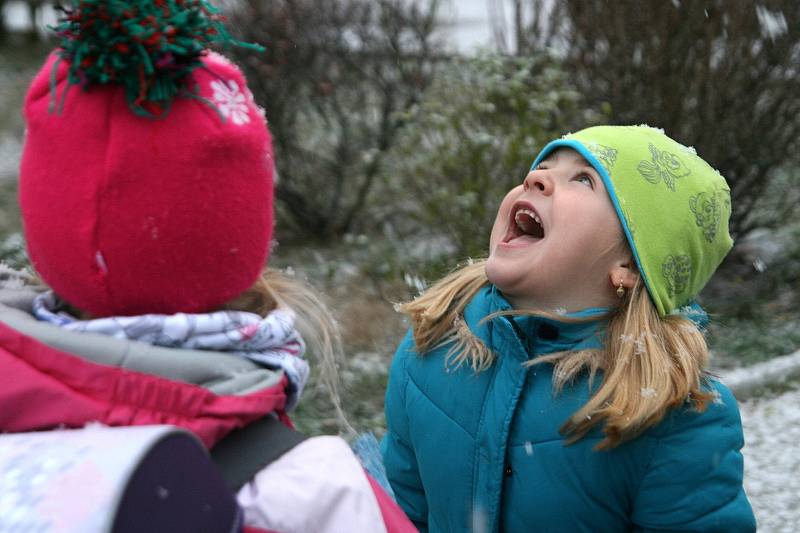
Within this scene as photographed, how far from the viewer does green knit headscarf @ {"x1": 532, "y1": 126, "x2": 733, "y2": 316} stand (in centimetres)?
197

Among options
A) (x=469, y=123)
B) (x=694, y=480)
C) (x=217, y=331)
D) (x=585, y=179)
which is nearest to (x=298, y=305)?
(x=217, y=331)

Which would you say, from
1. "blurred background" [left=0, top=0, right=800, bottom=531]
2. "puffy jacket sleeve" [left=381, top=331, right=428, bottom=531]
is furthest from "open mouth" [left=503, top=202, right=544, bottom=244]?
"blurred background" [left=0, top=0, right=800, bottom=531]

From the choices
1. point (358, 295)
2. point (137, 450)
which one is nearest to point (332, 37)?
point (358, 295)

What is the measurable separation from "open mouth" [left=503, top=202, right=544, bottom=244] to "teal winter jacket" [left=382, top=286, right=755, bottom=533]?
5.6 inches

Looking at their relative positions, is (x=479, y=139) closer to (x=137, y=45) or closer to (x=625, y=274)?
(x=625, y=274)

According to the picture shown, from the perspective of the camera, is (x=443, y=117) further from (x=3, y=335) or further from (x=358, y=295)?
(x=3, y=335)

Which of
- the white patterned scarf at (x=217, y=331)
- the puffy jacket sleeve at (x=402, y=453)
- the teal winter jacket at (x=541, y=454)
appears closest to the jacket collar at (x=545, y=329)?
the teal winter jacket at (x=541, y=454)

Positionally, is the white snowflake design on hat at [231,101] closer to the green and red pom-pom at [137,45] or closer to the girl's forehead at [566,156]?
the green and red pom-pom at [137,45]

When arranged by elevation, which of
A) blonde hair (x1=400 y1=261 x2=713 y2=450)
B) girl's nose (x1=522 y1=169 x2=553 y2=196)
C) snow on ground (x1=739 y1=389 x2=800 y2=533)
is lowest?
snow on ground (x1=739 y1=389 x2=800 y2=533)

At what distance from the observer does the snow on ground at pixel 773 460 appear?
11.8 ft

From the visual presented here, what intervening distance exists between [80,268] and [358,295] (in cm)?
404

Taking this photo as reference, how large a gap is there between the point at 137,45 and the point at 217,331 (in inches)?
16.5

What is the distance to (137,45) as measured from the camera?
1.28m

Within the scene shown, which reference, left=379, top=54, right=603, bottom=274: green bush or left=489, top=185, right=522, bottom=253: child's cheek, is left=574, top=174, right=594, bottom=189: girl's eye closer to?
left=489, top=185, right=522, bottom=253: child's cheek
